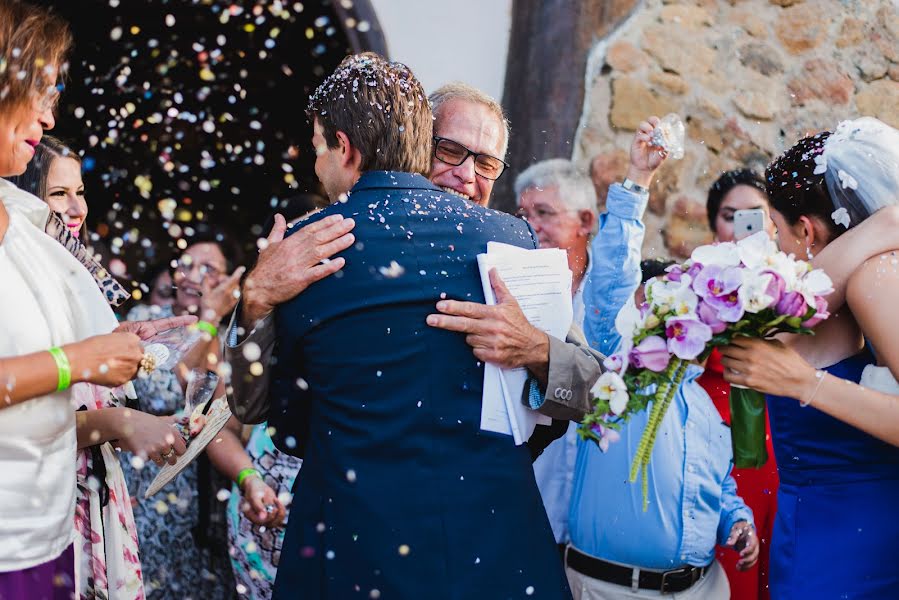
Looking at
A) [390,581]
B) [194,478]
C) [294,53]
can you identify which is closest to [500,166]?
[390,581]

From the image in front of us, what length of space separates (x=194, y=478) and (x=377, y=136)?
2.40 m

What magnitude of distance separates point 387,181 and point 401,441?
2.01 feet

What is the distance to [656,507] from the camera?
9.55 ft

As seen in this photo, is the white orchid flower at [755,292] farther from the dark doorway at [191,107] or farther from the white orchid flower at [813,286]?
the dark doorway at [191,107]

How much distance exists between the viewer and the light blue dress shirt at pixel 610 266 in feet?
10.2

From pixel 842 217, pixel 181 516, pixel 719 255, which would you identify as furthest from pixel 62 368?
pixel 181 516

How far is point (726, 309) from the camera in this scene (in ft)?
6.73

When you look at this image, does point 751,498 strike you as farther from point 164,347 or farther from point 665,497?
point 164,347

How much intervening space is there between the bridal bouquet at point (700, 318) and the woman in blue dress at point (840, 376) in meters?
0.13

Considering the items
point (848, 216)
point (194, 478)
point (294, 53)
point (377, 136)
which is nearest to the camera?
point (377, 136)

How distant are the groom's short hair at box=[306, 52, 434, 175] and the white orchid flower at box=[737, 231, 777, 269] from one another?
80cm

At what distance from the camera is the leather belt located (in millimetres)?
2898

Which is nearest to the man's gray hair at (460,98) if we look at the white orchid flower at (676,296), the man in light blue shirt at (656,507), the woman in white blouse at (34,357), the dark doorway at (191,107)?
the man in light blue shirt at (656,507)

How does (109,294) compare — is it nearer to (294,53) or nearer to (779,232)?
(779,232)
